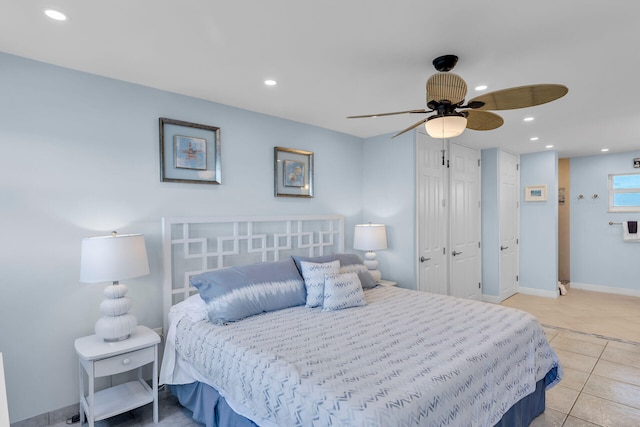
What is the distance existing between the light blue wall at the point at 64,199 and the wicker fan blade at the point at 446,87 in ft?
6.37

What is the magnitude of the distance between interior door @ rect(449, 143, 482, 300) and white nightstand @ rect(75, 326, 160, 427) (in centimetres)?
369

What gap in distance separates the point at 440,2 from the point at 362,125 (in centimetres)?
226

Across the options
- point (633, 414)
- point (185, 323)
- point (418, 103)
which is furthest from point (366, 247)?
point (633, 414)

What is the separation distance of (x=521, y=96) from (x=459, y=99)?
0.32 m

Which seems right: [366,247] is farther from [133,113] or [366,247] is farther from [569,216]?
[569,216]

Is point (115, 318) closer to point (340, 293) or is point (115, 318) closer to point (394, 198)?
point (340, 293)

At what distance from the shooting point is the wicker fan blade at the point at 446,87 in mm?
1973

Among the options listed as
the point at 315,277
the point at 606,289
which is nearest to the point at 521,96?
the point at 315,277

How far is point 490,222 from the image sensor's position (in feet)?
17.7

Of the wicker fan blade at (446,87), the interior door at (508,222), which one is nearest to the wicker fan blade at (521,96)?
A: the wicker fan blade at (446,87)

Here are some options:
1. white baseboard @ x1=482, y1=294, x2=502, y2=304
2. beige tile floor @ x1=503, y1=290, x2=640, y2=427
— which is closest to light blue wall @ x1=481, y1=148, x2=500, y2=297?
white baseboard @ x1=482, y1=294, x2=502, y2=304

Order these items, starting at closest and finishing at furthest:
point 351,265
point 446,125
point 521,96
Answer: point 521,96 < point 446,125 < point 351,265

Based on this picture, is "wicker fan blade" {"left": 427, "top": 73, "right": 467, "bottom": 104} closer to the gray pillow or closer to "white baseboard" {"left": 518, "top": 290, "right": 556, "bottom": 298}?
the gray pillow

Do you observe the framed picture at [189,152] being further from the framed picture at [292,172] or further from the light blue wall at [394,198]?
the light blue wall at [394,198]
